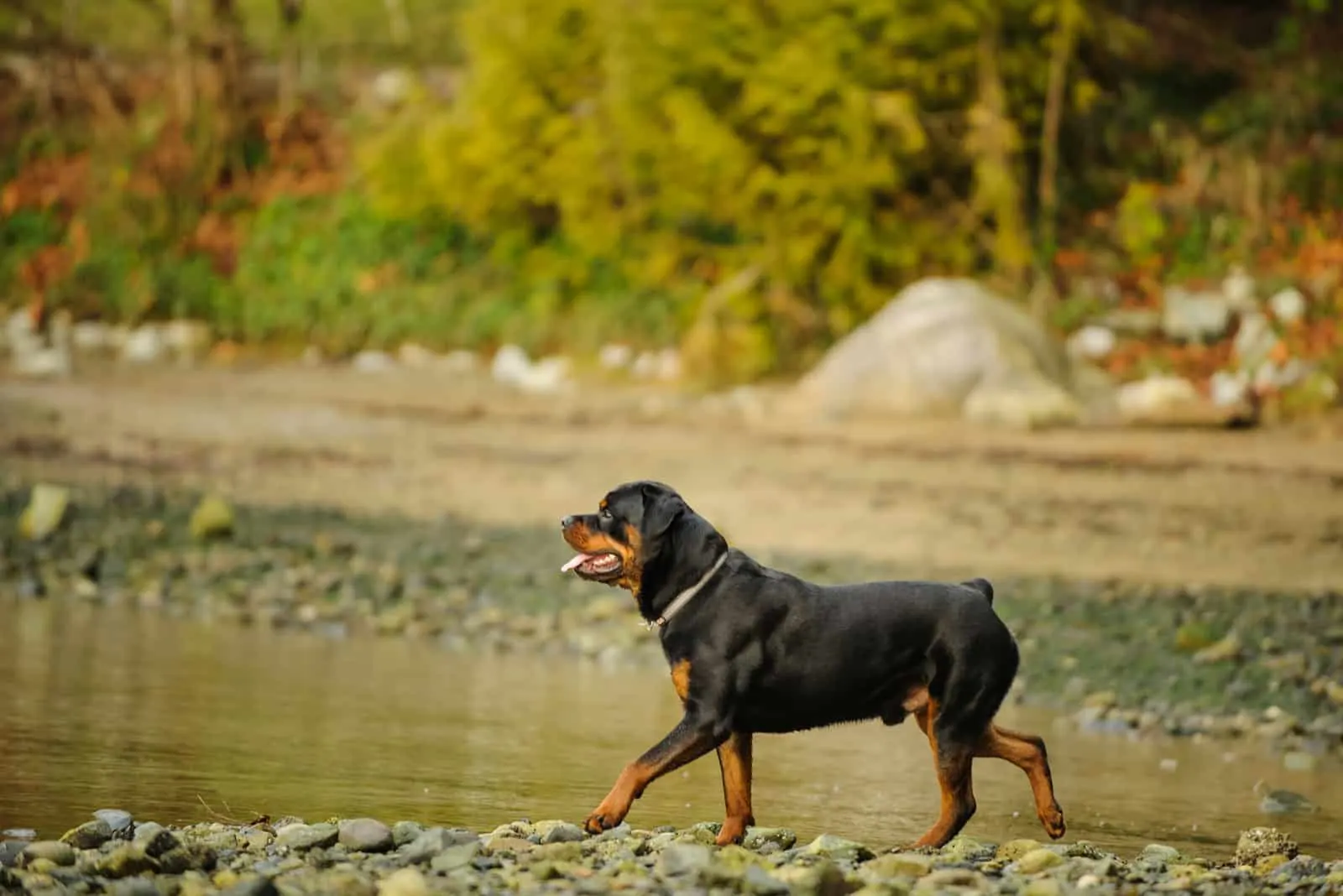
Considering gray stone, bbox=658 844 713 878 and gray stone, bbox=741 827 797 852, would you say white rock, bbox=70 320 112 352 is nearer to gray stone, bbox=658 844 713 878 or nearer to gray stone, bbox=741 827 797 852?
gray stone, bbox=741 827 797 852

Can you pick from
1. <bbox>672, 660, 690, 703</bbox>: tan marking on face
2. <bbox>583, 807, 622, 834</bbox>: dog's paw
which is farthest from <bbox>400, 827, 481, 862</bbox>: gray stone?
<bbox>672, 660, 690, 703</bbox>: tan marking on face

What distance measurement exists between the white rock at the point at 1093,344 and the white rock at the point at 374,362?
7272 mm

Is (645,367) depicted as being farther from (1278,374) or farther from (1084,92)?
(1278,374)

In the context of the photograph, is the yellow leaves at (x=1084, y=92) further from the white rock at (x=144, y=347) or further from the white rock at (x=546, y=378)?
the white rock at (x=144, y=347)

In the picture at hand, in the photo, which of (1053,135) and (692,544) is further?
(1053,135)

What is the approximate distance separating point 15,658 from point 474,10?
15577 mm

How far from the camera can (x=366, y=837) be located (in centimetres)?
661

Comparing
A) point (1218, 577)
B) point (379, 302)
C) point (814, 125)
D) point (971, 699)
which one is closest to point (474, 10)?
point (379, 302)

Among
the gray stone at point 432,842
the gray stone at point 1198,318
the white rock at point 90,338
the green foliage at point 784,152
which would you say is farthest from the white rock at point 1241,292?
the gray stone at point 432,842

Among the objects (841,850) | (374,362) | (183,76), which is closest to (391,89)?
(183,76)

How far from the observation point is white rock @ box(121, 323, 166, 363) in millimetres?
24328

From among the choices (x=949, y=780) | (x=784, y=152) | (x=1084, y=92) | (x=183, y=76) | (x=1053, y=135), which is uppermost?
(x=183, y=76)

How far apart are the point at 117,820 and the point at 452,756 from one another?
2582 millimetres

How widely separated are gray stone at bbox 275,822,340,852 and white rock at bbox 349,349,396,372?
17041 millimetres
